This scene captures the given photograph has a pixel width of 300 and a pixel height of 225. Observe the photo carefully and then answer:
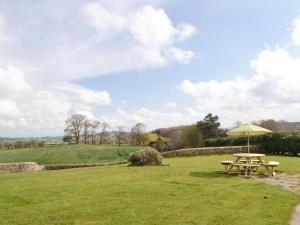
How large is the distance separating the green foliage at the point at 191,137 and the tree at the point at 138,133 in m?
6.27

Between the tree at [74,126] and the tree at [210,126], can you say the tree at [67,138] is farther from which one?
the tree at [210,126]

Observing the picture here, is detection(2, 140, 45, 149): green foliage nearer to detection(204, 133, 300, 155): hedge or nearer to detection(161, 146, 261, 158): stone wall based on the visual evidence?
detection(161, 146, 261, 158): stone wall

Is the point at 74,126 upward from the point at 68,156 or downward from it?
upward

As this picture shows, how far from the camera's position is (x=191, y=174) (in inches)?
539

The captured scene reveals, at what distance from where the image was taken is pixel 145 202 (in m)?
8.29

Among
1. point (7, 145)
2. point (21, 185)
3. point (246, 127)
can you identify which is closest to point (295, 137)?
point (246, 127)

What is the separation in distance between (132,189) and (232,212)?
3450 millimetres

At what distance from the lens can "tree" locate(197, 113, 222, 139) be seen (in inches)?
1511

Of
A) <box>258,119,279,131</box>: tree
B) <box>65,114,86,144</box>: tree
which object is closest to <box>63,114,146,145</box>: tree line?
<box>65,114,86,144</box>: tree

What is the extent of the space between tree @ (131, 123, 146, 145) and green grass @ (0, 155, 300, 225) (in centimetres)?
3240

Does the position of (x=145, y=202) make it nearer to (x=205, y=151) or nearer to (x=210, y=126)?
(x=205, y=151)

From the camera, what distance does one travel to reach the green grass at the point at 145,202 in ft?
22.5

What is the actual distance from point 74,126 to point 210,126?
63.8 ft

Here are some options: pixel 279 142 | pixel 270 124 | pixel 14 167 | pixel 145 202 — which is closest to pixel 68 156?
pixel 14 167
